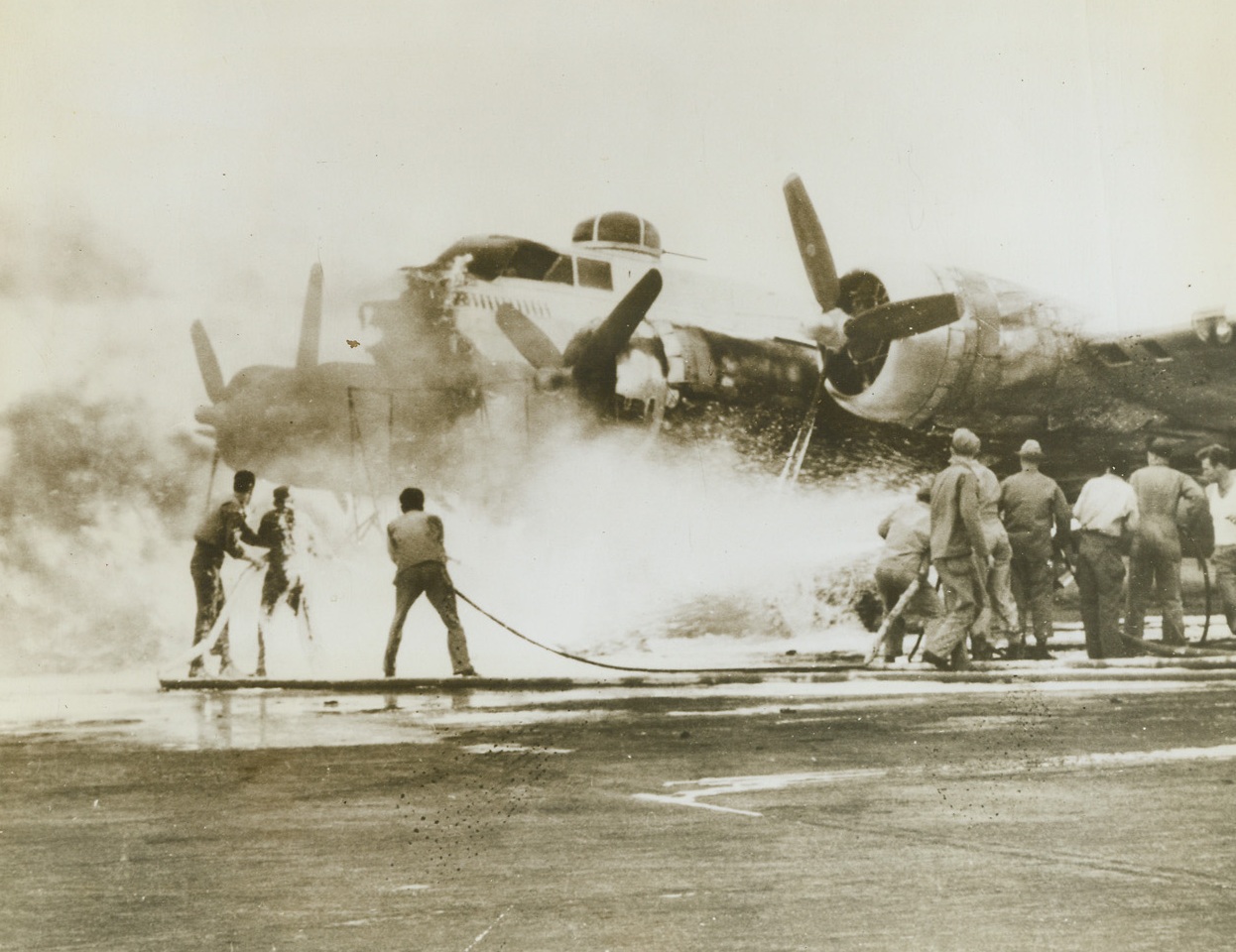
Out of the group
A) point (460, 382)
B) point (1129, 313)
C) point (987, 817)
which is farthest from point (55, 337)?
point (1129, 313)

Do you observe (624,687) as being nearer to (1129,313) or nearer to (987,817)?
(987,817)

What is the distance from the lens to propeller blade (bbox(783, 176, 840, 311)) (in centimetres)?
389

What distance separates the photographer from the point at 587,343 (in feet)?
12.7

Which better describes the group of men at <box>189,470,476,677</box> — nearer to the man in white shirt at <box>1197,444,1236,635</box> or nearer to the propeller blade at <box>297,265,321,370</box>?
the propeller blade at <box>297,265,321,370</box>

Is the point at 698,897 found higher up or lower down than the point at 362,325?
lower down

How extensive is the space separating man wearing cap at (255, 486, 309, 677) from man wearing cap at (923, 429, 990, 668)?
2038 millimetres

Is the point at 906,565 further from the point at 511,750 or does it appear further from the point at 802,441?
the point at 511,750

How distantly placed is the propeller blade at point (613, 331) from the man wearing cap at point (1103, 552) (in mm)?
1615

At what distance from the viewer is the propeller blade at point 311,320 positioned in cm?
362

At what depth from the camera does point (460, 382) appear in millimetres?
3775

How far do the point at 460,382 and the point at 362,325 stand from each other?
343 mm

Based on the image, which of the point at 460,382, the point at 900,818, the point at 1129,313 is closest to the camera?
the point at 900,818

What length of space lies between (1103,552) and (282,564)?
2722mm

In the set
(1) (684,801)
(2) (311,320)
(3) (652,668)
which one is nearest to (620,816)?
(1) (684,801)
